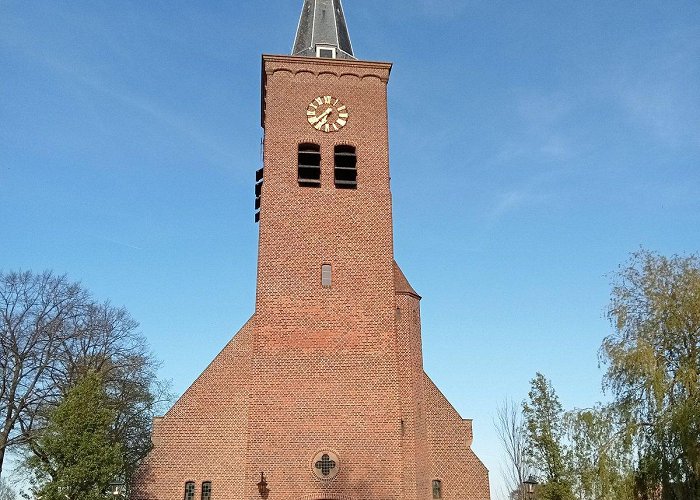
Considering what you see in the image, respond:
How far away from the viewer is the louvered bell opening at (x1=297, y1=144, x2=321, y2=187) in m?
22.1

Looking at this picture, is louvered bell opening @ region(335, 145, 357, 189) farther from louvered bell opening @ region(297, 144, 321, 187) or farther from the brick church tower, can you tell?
louvered bell opening @ region(297, 144, 321, 187)

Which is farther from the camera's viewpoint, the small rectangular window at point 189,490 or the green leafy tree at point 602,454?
the small rectangular window at point 189,490

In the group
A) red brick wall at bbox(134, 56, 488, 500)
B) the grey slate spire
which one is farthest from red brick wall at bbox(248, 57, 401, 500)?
the grey slate spire

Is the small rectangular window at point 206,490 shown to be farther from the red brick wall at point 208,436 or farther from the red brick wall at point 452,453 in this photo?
the red brick wall at point 452,453

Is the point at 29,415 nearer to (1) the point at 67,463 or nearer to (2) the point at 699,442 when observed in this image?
(1) the point at 67,463

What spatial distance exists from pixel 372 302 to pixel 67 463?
9.67 meters

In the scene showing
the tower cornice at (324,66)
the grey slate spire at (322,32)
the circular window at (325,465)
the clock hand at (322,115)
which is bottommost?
the circular window at (325,465)

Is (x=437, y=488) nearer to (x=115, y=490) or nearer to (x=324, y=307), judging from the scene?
(x=324, y=307)

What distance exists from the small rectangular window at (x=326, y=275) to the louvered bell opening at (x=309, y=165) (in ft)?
8.96

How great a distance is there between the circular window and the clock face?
1018cm

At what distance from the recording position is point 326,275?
21078mm

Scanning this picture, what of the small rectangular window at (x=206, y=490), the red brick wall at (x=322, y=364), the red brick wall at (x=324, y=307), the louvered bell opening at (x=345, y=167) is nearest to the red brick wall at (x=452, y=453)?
the red brick wall at (x=322, y=364)

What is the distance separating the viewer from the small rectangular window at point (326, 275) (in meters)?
21.0

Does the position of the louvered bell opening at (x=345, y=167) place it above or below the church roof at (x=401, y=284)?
above
